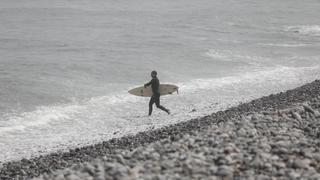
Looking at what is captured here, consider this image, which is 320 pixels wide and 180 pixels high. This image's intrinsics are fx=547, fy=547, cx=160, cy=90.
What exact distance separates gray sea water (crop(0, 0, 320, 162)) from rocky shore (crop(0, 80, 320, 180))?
20.2ft

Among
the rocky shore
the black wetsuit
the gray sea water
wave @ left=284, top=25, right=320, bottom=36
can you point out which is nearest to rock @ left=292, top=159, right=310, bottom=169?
the rocky shore

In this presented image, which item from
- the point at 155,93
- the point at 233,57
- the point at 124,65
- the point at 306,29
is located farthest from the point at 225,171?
the point at 306,29

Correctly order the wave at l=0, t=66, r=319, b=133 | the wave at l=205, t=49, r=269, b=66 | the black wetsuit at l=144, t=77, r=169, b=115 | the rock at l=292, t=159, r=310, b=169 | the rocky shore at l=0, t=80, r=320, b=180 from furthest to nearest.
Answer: the wave at l=205, t=49, r=269, b=66 → the black wetsuit at l=144, t=77, r=169, b=115 → the wave at l=0, t=66, r=319, b=133 → the rock at l=292, t=159, r=310, b=169 → the rocky shore at l=0, t=80, r=320, b=180

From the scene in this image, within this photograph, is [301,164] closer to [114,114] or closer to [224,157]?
[224,157]

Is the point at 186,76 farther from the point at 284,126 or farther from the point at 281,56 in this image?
the point at 284,126

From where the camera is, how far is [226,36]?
48469mm

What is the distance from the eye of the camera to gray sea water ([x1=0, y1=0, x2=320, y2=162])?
20.6m

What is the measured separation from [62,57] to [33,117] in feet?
49.5

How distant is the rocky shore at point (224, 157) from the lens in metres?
9.70

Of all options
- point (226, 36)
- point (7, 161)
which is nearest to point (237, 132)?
point (7, 161)

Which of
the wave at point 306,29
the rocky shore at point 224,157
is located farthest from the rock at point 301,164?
the wave at point 306,29

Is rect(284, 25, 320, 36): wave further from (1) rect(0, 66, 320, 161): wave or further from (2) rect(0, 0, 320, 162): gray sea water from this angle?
(1) rect(0, 66, 320, 161): wave

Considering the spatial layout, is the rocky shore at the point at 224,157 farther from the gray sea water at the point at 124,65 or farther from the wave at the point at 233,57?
the wave at the point at 233,57

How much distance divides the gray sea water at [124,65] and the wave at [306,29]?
3.9 inches
